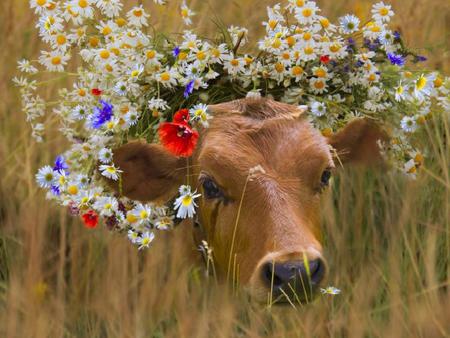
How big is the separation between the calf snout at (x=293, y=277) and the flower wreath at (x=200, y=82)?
0.82 m

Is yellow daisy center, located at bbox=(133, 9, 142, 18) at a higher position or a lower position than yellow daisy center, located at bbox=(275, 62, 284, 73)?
higher

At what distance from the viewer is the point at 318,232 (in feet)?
13.2

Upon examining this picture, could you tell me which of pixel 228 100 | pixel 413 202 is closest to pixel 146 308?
pixel 228 100

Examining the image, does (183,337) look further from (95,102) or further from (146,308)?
(95,102)

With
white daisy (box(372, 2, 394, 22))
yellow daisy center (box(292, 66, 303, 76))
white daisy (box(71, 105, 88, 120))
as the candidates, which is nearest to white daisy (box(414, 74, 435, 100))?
white daisy (box(372, 2, 394, 22))

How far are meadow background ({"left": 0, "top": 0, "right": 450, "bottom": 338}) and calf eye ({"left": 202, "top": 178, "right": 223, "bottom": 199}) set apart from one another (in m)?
0.46

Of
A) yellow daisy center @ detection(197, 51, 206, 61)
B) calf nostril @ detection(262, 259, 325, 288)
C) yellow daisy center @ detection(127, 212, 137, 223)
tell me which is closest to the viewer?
calf nostril @ detection(262, 259, 325, 288)

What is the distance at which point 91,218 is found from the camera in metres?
4.44

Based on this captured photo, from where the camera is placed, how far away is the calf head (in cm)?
361

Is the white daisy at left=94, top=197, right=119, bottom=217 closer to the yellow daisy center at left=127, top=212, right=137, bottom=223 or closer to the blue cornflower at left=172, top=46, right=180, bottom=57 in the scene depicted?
the yellow daisy center at left=127, top=212, right=137, bottom=223

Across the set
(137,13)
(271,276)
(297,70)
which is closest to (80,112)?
(137,13)

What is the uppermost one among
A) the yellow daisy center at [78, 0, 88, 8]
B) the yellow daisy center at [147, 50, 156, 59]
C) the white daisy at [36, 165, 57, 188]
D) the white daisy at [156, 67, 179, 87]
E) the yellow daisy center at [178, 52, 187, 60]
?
the yellow daisy center at [78, 0, 88, 8]

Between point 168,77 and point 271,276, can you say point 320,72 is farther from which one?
point 271,276

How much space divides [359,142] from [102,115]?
1295 mm
